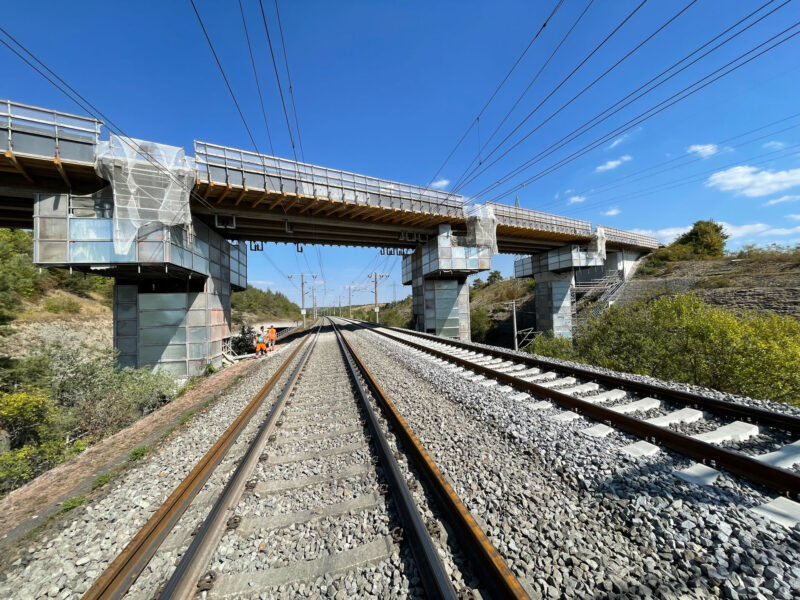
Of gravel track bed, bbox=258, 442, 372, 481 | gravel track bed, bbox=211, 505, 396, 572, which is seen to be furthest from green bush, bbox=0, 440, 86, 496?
gravel track bed, bbox=211, 505, 396, 572

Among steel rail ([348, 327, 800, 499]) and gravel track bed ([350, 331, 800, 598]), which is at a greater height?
steel rail ([348, 327, 800, 499])

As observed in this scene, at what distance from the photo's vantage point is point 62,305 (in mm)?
30250

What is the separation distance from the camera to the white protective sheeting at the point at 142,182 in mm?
10703

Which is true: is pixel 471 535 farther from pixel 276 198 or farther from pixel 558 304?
pixel 558 304

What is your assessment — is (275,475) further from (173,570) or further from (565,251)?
(565,251)

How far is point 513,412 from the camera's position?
4754 mm

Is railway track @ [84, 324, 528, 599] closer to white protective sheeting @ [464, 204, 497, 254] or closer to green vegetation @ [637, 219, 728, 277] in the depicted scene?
white protective sheeting @ [464, 204, 497, 254]

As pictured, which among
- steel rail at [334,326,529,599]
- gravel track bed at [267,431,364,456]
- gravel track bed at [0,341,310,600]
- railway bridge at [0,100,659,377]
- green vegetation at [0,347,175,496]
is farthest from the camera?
railway bridge at [0,100,659,377]

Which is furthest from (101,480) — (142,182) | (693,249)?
(693,249)

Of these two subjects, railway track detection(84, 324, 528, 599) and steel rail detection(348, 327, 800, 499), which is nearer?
railway track detection(84, 324, 528, 599)

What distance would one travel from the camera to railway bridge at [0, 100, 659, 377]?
10.6m

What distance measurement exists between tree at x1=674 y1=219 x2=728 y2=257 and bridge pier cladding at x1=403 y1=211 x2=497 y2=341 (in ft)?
107

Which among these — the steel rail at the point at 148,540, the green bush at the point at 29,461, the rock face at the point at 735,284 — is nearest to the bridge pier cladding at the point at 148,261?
the green bush at the point at 29,461

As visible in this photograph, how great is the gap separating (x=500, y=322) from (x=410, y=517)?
3684cm
